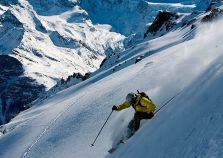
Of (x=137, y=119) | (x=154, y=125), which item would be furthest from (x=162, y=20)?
(x=154, y=125)

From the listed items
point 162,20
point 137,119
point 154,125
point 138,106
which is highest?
point 138,106

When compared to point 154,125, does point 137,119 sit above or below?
above

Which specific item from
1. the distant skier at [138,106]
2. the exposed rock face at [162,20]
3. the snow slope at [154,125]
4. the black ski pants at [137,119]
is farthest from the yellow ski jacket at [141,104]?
the exposed rock face at [162,20]

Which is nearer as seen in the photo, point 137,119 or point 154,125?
point 154,125

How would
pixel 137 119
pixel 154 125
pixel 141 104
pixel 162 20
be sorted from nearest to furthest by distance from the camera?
pixel 154 125, pixel 141 104, pixel 137 119, pixel 162 20

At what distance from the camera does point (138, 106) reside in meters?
17.0

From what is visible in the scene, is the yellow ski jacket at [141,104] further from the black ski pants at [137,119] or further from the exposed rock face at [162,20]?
the exposed rock face at [162,20]

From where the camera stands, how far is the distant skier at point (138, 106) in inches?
669

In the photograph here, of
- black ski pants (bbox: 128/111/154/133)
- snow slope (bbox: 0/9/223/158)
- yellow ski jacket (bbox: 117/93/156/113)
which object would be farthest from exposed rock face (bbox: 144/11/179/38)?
yellow ski jacket (bbox: 117/93/156/113)

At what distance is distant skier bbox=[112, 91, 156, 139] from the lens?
55.8ft

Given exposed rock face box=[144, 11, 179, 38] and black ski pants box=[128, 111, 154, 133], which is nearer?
black ski pants box=[128, 111, 154, 133]

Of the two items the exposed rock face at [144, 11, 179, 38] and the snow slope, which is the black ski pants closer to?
the snow slope

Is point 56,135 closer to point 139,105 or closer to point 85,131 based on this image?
point 85,131

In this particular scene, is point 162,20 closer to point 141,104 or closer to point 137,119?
point 137,119
